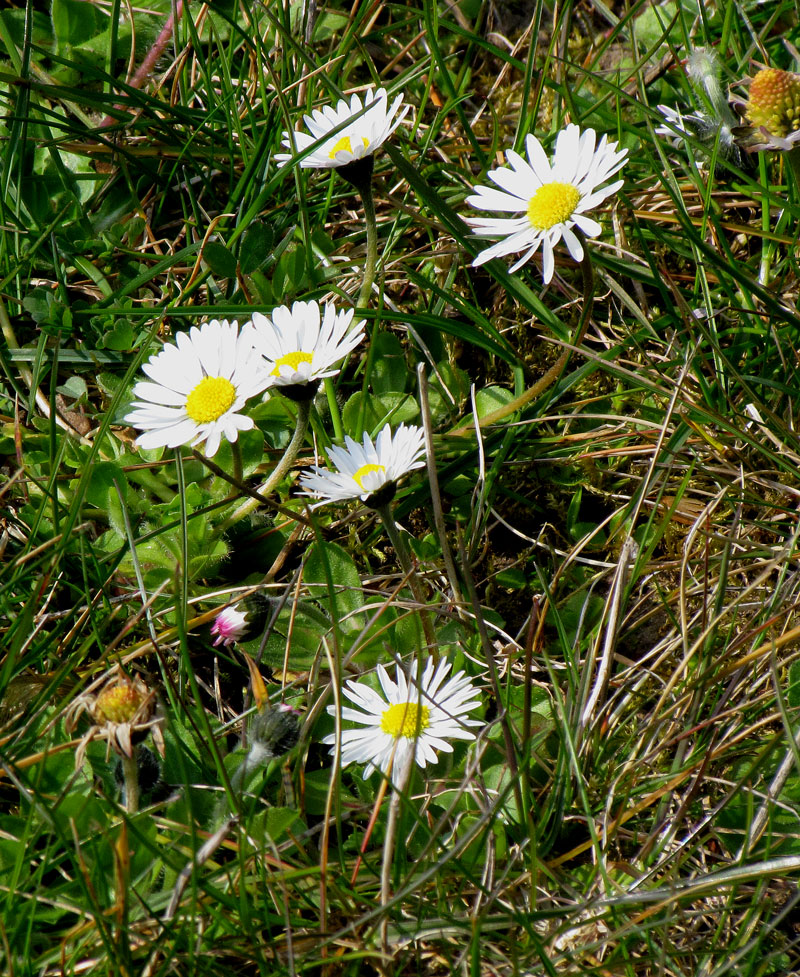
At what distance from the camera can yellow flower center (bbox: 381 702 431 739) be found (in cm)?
174

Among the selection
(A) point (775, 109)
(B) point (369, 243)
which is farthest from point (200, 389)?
(A) point (775, 109)

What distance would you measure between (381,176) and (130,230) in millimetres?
745

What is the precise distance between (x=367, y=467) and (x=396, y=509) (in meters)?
0.30

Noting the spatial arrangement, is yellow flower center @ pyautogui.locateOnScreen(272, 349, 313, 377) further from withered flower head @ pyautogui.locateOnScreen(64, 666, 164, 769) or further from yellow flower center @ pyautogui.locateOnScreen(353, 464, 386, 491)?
withered flower head @ pyautogui.locateOnScreen(64, 666, 164, 769)

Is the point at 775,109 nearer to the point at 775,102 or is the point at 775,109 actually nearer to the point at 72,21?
the point at 775,102

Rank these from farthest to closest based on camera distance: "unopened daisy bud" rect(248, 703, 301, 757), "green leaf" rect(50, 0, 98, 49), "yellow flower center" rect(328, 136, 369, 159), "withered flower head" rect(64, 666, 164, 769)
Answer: "green leaf" rect(50, 0, 98, 49) < "yellow flower center" rect(328, 136, 369, 159) < "unopened daisy bud" rect(248, 703, 301, 757) < "withered flower head" rect(64, 666, 164, 769)

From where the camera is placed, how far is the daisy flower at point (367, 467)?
70.3 inches

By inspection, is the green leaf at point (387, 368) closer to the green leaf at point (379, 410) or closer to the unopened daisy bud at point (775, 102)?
the green leaf at point (379, 410)

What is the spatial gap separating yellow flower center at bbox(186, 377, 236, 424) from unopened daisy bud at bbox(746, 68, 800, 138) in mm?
1283

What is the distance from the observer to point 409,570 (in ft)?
5.95

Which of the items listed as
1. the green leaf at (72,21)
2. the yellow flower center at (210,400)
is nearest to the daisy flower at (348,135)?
the yellow flower center at (210,400)

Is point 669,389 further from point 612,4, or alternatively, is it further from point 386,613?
point 612,4

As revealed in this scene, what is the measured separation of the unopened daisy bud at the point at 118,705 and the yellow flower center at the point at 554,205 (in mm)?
1268

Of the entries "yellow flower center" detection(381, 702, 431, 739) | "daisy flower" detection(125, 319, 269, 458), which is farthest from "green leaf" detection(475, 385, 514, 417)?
"yellow flower center" detection(381, 702, 431, 739)
